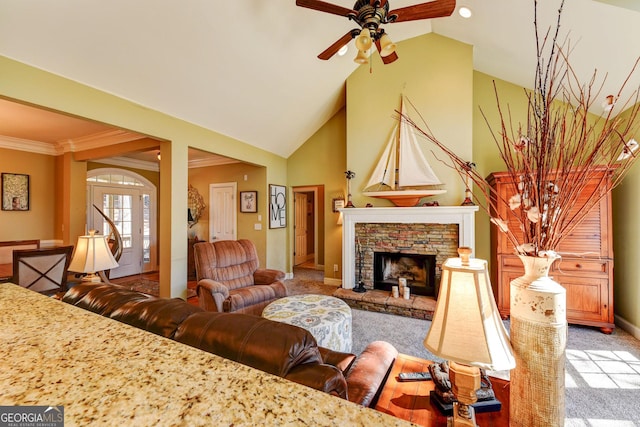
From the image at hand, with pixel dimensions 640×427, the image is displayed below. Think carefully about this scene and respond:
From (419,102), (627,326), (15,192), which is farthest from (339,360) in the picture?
(15,192)

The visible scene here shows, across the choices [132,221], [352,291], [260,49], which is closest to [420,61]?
[260,49]

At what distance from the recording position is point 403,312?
3432 millimetres

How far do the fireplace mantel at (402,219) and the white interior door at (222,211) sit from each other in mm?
2553

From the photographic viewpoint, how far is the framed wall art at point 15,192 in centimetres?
399

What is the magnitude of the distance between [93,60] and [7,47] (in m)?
0.51

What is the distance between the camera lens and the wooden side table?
1.03 metres

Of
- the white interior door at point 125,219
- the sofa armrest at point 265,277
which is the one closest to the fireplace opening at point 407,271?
the sofa armrest at point 265,277

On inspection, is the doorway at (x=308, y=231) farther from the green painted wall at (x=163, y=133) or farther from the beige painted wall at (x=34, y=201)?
the beige painted wall at (x=34, y=201)

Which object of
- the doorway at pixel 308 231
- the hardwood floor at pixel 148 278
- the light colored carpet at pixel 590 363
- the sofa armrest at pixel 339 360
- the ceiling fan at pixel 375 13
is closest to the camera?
the sofa armrest at pixel 339 360

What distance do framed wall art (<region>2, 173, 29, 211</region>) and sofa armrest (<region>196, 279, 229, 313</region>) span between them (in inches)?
148

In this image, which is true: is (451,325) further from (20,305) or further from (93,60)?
(93,60)

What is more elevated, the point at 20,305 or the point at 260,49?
the point at 260,49

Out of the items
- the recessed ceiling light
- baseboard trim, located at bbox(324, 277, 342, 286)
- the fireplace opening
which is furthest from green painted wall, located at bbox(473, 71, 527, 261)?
baseboard trim, located at bbox(324, 277, 342, 286)

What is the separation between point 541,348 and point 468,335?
0.24 meters
